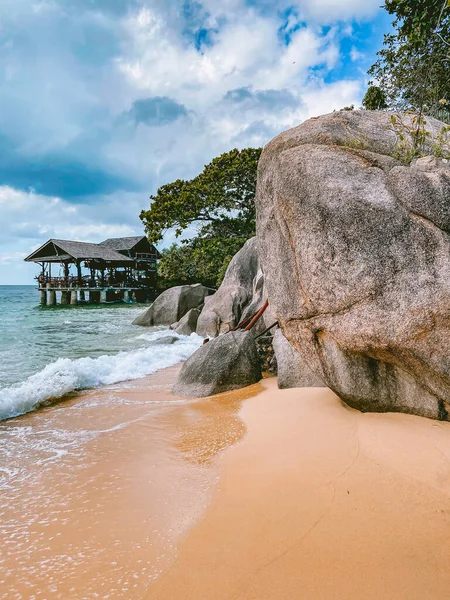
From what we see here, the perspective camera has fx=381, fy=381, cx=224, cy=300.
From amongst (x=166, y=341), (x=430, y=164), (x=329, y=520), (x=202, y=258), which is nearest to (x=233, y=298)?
(x=166, y=341)

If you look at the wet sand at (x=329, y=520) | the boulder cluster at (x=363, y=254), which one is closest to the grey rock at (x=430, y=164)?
the boulder cluster at (x=363, y=254)

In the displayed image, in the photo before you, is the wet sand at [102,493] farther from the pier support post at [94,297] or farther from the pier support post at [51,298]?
the pier support post at [51,298]

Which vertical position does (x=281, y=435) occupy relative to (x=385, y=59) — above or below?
below

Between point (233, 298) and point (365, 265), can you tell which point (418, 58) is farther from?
point (365, 265)

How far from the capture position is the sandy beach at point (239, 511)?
7.11 feet

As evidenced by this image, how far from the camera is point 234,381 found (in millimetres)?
6902

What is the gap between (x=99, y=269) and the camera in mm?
44781

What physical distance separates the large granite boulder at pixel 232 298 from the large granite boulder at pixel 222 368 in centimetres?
689

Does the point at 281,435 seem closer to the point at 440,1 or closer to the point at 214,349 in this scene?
the point at 214,349

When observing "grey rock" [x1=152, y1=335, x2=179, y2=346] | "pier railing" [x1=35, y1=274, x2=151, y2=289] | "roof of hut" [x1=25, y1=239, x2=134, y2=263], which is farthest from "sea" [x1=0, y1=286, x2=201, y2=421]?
"pier railing" [x1=35, y1=274, x2=151, y2=289]

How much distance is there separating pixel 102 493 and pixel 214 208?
19.2m

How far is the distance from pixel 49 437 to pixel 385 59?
17783 mm

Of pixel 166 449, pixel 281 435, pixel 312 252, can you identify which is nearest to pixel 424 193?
pixel 312 252

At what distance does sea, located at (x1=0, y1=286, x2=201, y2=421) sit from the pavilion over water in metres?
20.6
